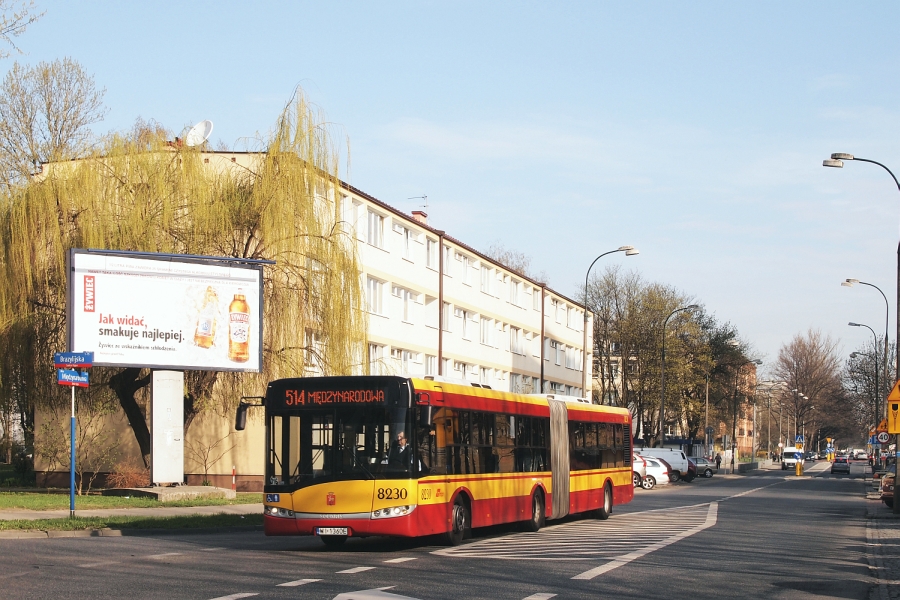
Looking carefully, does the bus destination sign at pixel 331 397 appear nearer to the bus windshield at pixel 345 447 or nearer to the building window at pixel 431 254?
the bus windshield at pixel 345 447

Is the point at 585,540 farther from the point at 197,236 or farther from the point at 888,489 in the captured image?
the point at 888,489

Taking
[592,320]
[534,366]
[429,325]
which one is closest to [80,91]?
[429,325]

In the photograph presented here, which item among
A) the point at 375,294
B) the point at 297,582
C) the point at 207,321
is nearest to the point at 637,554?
the point at 297,582

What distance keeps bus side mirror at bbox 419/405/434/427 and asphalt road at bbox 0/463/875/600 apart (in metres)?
1.93

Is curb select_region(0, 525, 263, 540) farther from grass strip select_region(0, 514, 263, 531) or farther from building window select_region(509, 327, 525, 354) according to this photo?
building window select_region(509, 327, 525, 354)

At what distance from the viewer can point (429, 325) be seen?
53062 mm

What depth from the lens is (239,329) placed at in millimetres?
30125

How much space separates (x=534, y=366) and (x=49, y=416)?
39.6 m

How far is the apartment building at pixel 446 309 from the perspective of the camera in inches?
1845

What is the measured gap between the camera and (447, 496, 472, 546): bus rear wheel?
18.1 metres

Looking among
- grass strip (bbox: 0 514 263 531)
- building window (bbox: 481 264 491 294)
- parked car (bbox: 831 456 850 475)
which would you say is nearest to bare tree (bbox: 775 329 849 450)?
parked car (bbox: 831 456 850 475)

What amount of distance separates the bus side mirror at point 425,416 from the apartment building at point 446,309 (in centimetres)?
1758

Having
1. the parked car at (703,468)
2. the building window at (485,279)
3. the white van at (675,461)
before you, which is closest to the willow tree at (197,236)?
the building window at (485,279)

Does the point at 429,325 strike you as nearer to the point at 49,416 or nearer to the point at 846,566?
the point at 49,416
